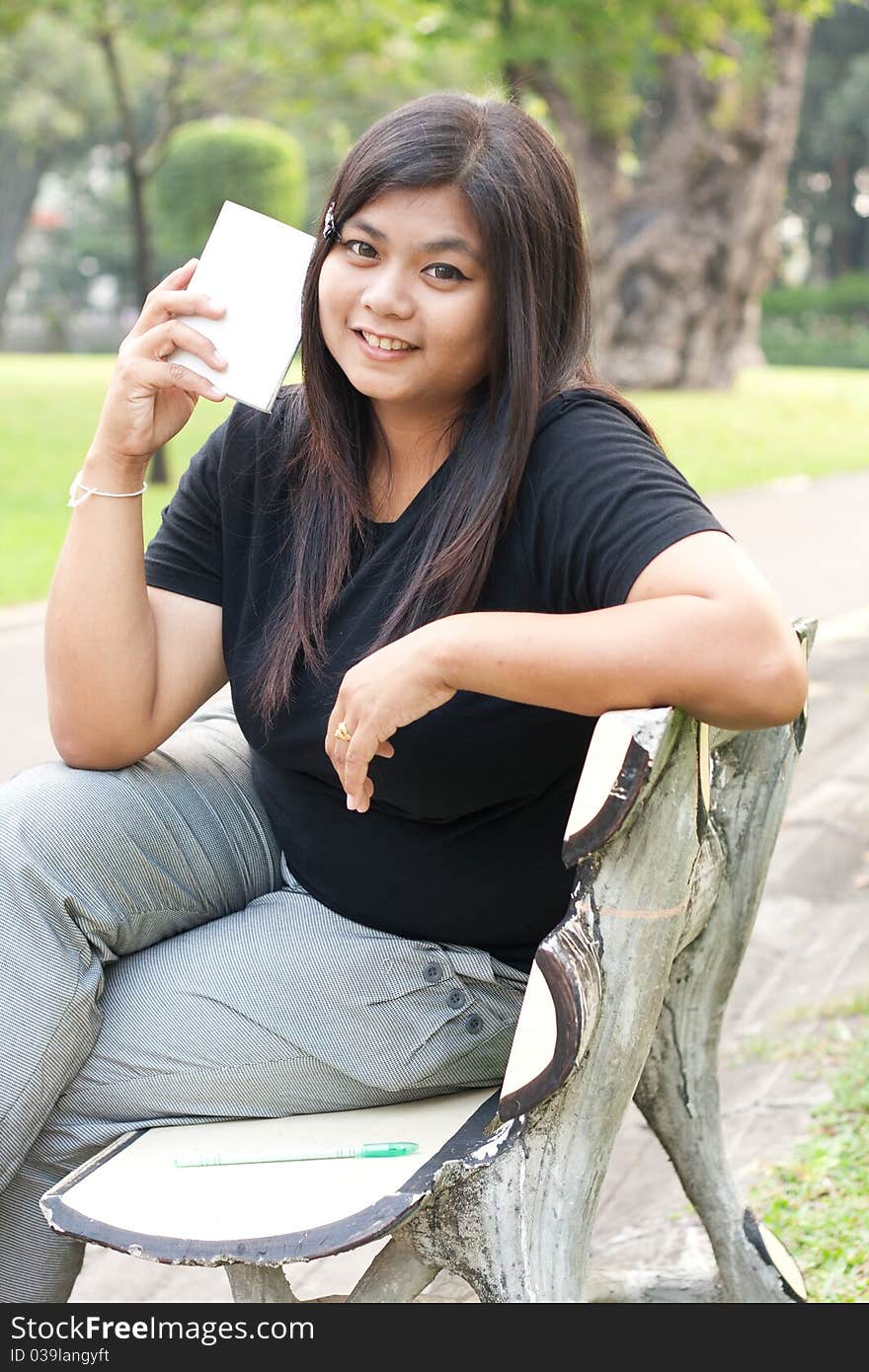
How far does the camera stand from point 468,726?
1811 mm

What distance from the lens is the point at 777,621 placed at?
63.1 inches

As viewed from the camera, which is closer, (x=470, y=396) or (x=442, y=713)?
(x=442, y=713)

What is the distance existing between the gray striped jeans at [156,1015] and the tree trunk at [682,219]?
17.4 meters

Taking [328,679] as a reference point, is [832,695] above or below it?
below

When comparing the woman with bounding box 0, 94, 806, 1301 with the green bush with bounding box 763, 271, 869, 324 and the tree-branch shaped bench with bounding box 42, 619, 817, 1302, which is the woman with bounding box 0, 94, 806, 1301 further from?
the green bush with bounding box 763, 271, 869, 324

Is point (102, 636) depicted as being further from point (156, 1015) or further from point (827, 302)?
point (827, 302)

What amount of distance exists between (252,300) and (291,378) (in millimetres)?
9403

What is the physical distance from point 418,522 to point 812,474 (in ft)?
36.8

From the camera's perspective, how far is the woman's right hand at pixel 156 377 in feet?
6.41

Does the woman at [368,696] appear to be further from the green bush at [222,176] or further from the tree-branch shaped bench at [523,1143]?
the green bush at [222,176]

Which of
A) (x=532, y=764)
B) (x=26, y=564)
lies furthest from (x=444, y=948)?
(x=26, y=564)

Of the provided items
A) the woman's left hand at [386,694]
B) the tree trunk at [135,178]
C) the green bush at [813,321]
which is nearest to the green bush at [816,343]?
the green bush at [813,321]

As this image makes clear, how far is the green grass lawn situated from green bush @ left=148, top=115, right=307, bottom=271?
2.61 meters
